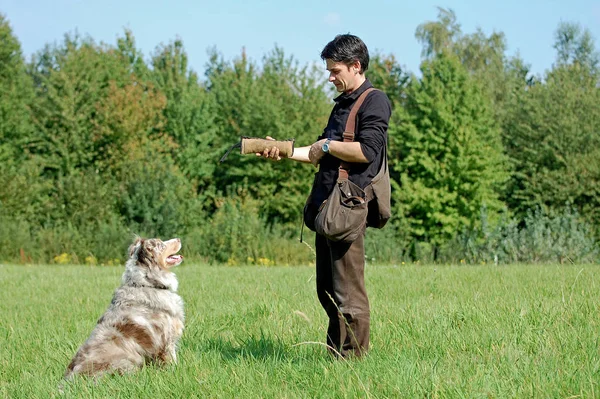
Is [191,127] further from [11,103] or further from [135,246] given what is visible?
[135,246]

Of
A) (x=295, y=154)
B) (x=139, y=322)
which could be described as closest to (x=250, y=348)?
(x=139, y=322)

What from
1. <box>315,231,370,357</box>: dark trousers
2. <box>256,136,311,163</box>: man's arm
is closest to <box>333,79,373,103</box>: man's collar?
<box>256,136,311,163</box>: man's arm

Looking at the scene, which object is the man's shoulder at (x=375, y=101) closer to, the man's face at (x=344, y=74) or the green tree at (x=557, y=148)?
the man's face at (x=344, y=74)

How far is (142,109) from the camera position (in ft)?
110

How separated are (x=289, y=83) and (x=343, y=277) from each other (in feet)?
103

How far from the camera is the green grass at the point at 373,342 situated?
4.33m

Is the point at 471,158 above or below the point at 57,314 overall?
above

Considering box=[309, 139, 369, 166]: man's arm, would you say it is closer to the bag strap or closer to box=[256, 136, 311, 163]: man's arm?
the bag strap

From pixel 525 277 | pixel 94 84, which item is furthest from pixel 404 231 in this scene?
pixel 525 277

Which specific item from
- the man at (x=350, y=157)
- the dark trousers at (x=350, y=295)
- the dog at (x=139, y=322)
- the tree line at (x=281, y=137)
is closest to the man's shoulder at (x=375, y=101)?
the man at (x=350, y=157)

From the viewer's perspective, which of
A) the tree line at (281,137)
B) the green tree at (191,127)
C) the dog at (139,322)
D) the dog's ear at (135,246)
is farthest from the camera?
the green tree at (191,127)

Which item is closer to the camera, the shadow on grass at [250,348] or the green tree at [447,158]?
the shadow on grass at [250,348]

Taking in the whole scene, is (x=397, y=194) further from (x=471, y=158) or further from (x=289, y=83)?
(x=289, y=83)

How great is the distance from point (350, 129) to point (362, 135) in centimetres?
13
